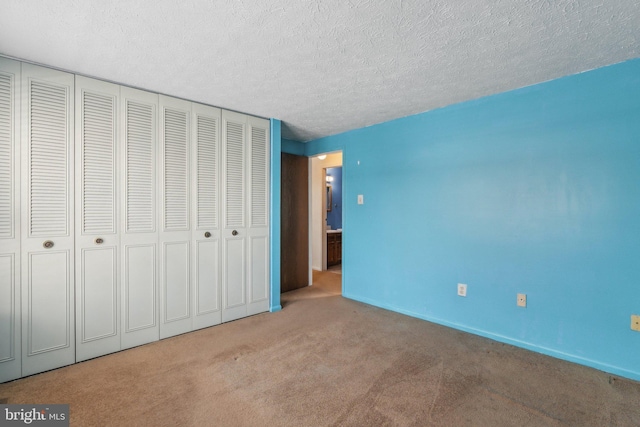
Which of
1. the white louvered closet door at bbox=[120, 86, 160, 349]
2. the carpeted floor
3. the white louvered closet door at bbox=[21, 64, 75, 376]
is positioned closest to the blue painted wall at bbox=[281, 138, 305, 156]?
the white louvered closet door at bbox=[120, 86, 160, 349]

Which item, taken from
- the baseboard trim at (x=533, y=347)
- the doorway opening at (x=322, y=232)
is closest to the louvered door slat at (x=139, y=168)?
the doorway opening at (x=322, y=232)

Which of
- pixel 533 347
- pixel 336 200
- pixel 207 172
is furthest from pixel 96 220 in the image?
pixel 336 200

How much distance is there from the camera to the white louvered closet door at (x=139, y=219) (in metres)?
2.54

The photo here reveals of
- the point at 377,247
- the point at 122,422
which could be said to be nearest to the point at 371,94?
the point at 377,247

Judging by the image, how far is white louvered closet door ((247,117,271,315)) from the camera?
3.37m

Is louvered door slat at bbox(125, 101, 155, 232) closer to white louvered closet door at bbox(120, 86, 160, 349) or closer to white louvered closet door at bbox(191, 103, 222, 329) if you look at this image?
white louvered closet door at bbox(120, 86, 160, 349)

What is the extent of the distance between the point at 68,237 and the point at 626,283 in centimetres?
417

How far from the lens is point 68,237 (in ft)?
7.47

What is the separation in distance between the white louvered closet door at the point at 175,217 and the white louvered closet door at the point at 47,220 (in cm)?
→ 66

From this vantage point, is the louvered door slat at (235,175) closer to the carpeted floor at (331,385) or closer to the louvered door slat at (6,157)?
the carpeted floor at (331,385)

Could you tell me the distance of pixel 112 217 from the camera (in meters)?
2.48

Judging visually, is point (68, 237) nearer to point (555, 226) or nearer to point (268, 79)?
point (268, 79)

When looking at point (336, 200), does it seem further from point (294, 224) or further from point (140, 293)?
point (140, 293)

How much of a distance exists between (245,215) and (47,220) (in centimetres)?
165
